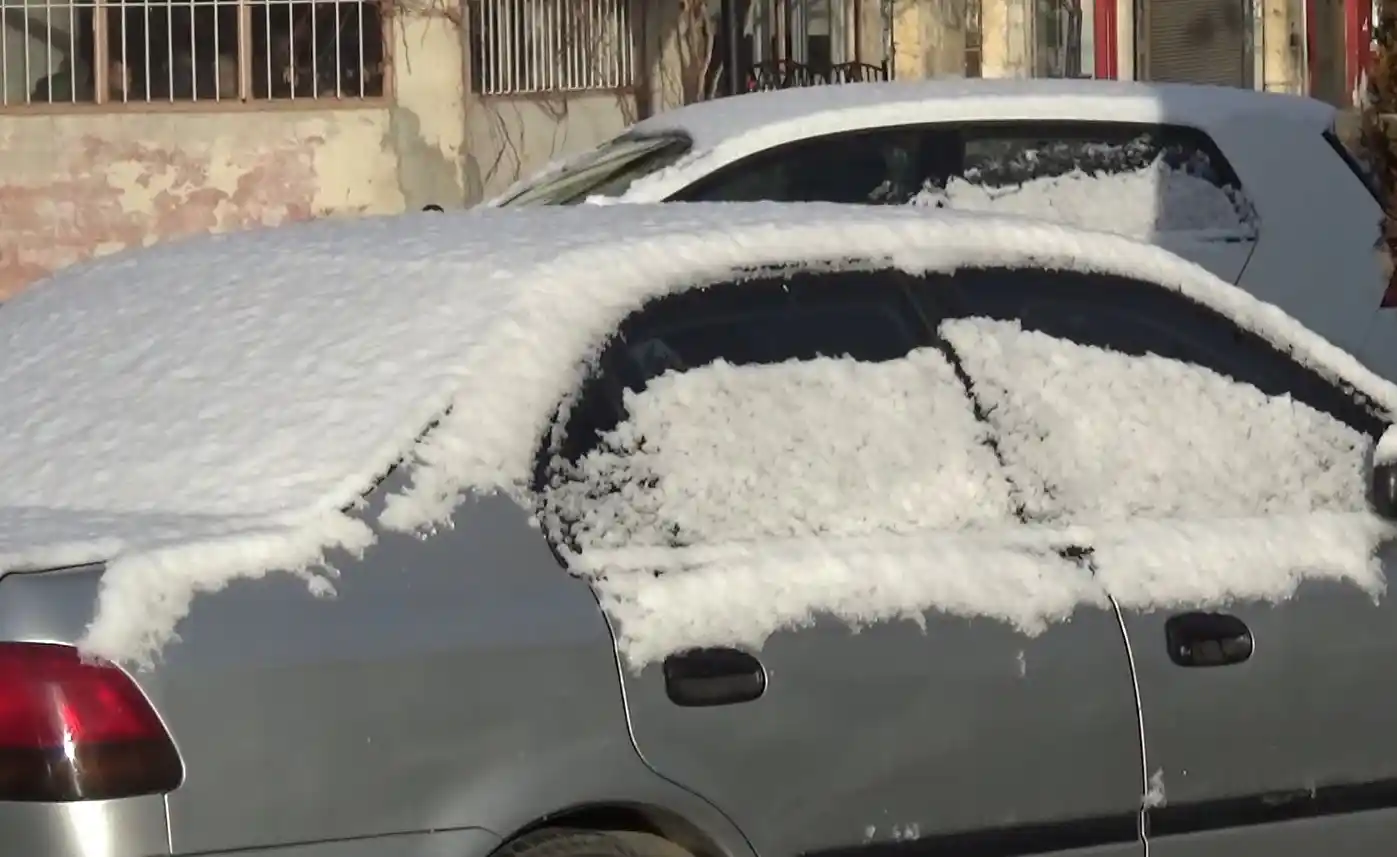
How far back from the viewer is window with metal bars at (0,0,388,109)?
46.3 feet

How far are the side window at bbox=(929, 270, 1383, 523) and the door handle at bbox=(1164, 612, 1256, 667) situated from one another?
0.21 meters

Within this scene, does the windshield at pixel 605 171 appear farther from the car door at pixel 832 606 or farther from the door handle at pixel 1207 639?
the door handle at pixel 1207 639

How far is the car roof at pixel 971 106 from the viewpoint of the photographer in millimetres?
Result: 7414

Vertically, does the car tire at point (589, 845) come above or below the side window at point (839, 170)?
below

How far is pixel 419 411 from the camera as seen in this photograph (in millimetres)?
3432

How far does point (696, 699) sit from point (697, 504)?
33 centimetres

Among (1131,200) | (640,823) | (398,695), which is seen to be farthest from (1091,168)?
(398,695)

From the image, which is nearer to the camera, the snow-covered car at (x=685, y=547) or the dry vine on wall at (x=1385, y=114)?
the snow-covered car at (x=685, y=547)

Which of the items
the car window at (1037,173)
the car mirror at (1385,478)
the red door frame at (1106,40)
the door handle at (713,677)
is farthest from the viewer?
the red door frame at (1106,40)

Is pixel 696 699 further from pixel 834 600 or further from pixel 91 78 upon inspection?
pixel 91 78

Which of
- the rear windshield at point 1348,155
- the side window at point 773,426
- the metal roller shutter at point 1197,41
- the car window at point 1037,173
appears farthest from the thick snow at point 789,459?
the metal roller shutter at point 1197,41

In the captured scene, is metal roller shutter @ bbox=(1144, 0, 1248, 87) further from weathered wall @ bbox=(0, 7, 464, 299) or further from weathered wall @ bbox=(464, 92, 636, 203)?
weathered wall @ bbox=(0, 7, 464, 299)

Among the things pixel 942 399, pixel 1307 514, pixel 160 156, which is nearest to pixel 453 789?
pixel 942 399

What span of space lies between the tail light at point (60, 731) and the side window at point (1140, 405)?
61.7 inches
